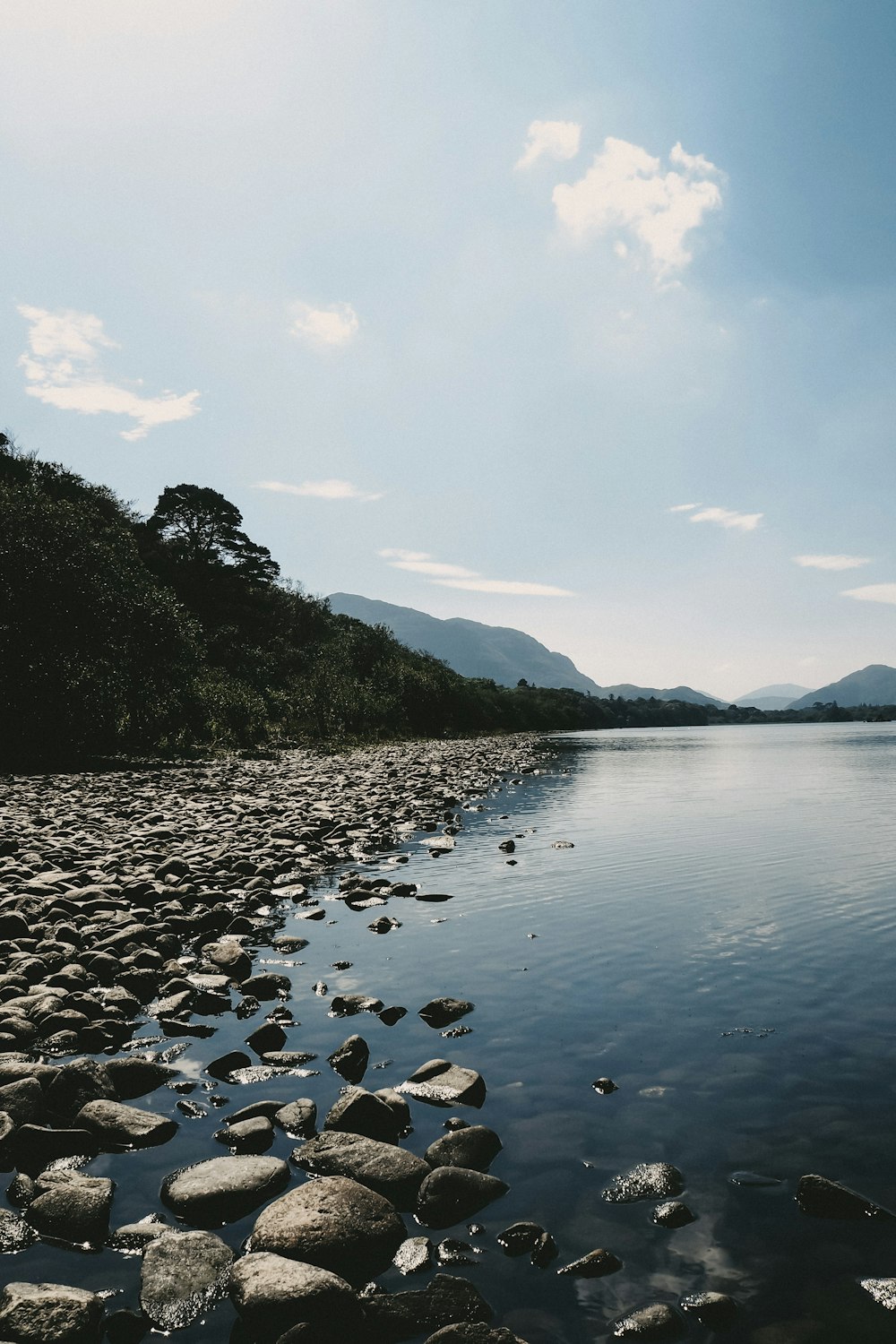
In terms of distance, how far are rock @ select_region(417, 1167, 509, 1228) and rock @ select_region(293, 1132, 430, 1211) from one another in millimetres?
122

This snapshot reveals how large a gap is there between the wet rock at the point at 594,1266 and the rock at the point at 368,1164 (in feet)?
3.56

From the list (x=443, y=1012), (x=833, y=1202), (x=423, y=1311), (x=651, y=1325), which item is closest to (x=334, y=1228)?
(x=423, y=1311)

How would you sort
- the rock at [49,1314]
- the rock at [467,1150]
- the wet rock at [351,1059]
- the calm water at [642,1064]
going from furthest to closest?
the wet rock at [351,1059] < the rock at [467,1150] < the calm water at [642,1064] < the rock at [49,1314]

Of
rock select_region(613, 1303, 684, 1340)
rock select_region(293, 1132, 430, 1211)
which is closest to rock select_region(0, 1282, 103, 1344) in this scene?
rock select_region(293, 1132, 430, 1211)

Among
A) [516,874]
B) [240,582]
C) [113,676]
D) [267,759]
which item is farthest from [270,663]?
[516,874]

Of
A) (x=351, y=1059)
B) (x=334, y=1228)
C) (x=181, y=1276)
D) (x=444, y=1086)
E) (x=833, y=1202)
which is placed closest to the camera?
(x=181, y=1276)

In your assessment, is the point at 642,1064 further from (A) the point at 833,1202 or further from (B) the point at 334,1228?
(B) the point at 334,1228

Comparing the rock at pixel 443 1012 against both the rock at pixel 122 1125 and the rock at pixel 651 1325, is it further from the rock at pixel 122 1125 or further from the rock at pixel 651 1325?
the rock at pixel 651 1325

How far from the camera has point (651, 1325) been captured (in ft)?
11.8

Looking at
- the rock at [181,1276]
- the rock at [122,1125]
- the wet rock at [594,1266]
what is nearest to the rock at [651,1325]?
the wet rock at [594,1266]

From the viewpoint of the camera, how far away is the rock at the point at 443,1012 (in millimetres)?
7488

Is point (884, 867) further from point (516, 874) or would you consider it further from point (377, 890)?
point (377, 890)

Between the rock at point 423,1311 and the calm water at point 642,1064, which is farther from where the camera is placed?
the calm water at point 642,1064

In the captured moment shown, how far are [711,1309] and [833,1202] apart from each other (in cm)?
130
